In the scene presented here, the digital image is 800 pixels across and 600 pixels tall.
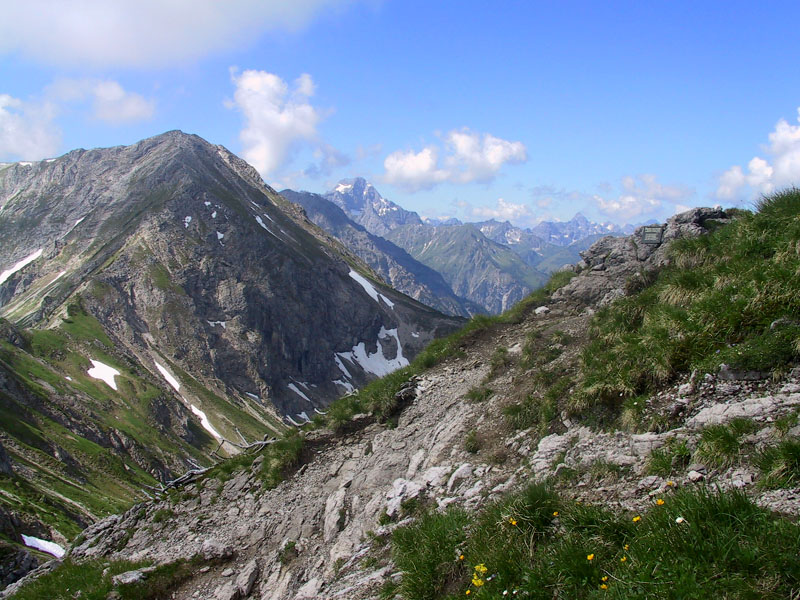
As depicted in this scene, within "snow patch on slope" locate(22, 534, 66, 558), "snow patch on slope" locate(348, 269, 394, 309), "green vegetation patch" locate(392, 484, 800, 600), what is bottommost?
"green vegetation patch" locate(392, 484, 800, 600)

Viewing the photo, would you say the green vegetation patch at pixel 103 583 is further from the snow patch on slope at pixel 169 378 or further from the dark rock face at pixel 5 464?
the snow patch on slope at pixel 169 378

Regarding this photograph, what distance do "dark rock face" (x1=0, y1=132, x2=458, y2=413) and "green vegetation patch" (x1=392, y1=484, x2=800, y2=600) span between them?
120532mm

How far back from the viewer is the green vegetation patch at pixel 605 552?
14.5 ft

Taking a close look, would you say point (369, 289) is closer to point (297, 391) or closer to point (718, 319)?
point (297, 391)

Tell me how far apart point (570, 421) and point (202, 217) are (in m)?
162

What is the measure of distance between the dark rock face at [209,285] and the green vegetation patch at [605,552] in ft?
395

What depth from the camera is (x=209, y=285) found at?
14075 cm

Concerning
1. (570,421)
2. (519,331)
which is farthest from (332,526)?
(519,331)

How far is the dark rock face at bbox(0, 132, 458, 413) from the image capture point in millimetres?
126062

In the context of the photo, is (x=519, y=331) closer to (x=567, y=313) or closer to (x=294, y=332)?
(x=567, y=313)

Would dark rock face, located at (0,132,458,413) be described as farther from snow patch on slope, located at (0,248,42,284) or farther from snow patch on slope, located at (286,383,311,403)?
snow patch on slope, located at (0,248,42,284)

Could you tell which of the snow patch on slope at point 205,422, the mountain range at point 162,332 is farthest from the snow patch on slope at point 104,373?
the snow patch on slope at point 205,422

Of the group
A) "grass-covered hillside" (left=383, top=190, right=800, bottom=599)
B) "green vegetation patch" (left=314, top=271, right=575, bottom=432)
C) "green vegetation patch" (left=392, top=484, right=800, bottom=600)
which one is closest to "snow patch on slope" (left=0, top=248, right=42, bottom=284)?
"green vegetation patch" (left=314, top=271, right=575, bottom=432)

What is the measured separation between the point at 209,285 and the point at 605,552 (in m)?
147
